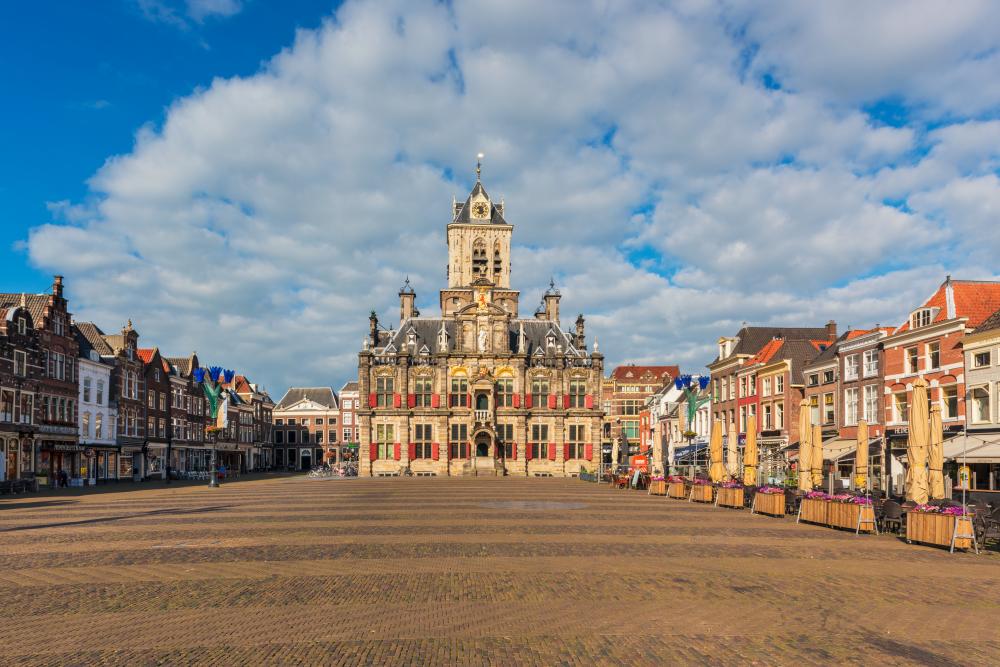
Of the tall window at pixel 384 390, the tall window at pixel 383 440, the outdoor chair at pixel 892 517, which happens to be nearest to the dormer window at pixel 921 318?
the outdoor chair at pixel 892 517

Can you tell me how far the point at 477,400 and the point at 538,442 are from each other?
22.3 ft

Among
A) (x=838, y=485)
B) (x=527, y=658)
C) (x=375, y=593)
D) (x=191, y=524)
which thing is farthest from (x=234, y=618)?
(x=838, y=485)

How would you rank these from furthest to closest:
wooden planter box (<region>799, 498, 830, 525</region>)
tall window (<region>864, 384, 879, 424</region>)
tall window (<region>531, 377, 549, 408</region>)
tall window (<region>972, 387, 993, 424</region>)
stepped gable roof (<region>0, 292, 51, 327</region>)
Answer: tall window (<region>531, 377, 549, 408</region>) → stepped gable roof (<region>0, 292, 51, 327</region>) → tall window (<region>864, 384, 879, 424</region>) → tall window (<region>972, 387, 993, 424</region>) → wooden planter box (<region>799, 498, 830, 525</region>)

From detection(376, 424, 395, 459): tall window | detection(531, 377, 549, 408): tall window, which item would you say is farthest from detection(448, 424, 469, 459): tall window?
detection(531, 377, 549, 408): tall window

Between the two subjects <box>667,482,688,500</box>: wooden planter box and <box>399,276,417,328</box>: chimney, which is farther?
<box>399,276,417,328</box>: chimney

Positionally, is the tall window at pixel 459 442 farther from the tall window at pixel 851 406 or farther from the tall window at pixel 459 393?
the tall window at pixel 851 406

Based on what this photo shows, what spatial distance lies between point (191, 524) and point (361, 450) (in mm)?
46186

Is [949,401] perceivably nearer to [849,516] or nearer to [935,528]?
[849,516]

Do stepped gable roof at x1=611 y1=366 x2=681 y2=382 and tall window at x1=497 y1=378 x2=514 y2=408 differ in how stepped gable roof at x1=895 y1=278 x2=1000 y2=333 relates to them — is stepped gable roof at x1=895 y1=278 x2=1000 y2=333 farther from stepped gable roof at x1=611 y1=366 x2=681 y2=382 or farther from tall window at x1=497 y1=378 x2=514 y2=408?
stepped gable roof at x1=611 y1=366 x2=681 y2=382

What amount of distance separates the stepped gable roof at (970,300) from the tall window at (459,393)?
133 ft

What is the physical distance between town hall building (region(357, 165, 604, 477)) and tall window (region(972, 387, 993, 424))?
38.5 m

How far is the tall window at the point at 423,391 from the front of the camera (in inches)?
2783

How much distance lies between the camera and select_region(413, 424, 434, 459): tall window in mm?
69875

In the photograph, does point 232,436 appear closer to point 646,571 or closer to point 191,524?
point 191,524
